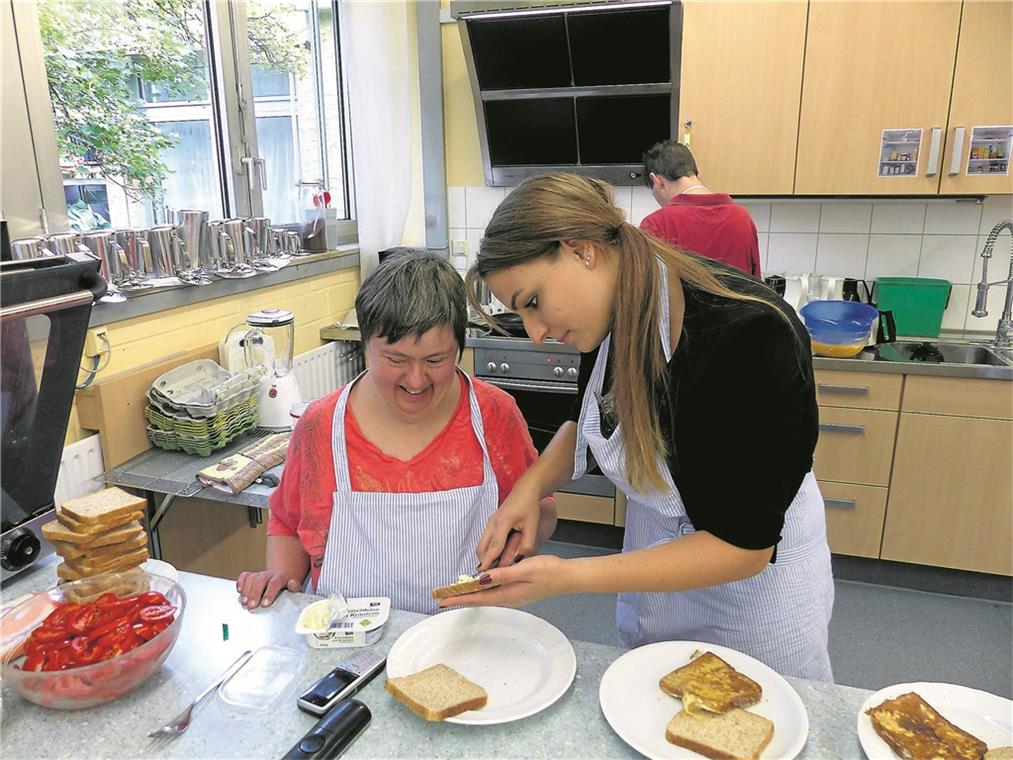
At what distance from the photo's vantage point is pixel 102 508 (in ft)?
3.85

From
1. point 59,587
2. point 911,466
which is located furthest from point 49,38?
point 911,466

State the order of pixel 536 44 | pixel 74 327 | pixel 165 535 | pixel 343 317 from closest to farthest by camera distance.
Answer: pixel 74 327
pixel 165 535
pixel 536 44
pixel 343 317

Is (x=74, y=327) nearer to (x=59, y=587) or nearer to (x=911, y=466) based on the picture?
(x=59, y=587)

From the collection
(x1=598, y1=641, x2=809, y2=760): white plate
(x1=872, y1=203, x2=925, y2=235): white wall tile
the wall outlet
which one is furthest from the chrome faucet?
the wall outlet

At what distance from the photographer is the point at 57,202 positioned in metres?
2.09

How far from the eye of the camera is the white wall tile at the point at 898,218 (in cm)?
320

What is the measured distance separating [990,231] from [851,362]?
0.98 m

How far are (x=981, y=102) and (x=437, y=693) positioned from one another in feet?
9.98

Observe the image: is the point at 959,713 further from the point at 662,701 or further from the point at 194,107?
the point at 194,107

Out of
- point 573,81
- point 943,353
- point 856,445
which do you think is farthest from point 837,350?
point 573,81

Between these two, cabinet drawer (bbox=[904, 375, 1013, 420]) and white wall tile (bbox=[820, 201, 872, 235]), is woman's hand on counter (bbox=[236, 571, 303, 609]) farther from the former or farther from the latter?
white wall tile (bbox=[820, 201, 872, 235])

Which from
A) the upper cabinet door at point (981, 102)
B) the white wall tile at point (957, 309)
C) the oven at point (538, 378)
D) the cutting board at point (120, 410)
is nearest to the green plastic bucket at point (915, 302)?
the white wall tile at point (957, 309)

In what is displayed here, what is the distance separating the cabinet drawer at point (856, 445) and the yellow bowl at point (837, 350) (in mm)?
210

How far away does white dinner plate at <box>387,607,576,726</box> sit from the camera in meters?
1.00
